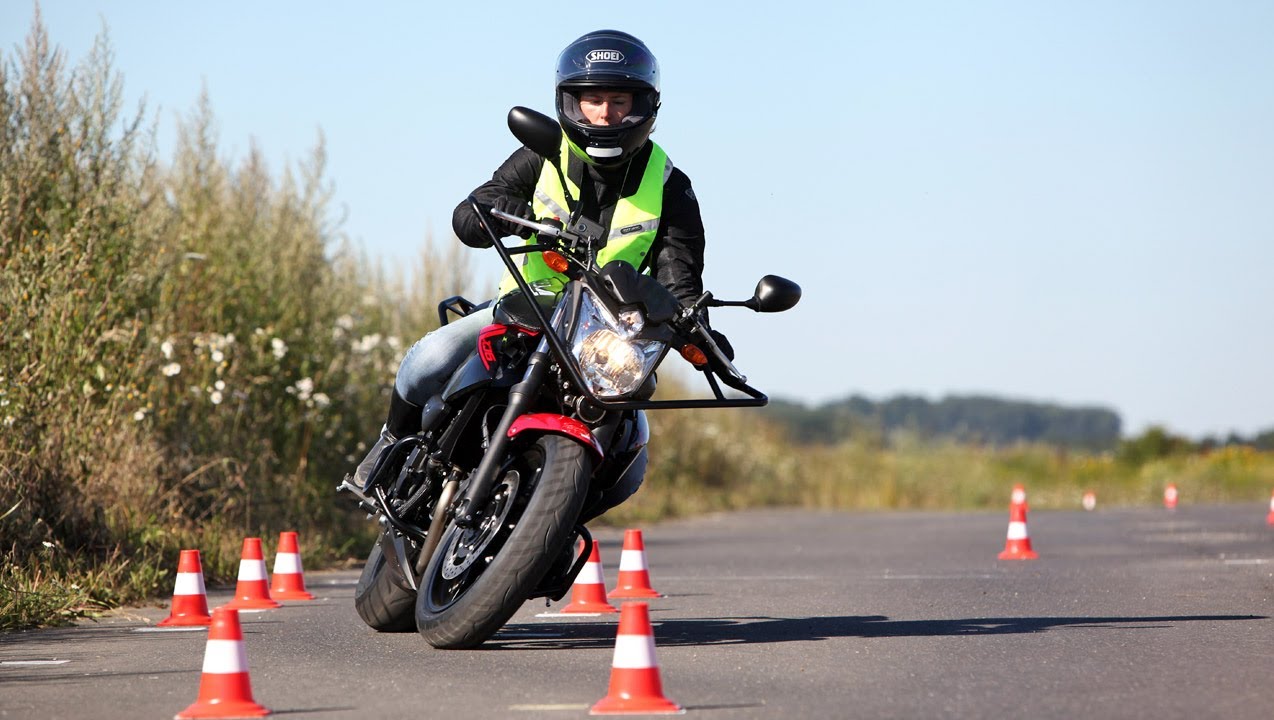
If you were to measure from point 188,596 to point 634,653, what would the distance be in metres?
3.97

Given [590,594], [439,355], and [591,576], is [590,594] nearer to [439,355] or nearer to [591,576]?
[591,576]

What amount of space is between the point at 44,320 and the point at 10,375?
1.69 feet

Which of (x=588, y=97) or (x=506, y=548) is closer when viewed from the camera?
(x=506, y=548)

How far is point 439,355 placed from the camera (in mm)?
7902

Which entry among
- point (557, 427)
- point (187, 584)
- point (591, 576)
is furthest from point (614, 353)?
point (187, 584)

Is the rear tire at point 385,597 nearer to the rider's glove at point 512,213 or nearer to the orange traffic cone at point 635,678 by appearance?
the rider's glove at point 512,213

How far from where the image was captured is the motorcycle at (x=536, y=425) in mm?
7027

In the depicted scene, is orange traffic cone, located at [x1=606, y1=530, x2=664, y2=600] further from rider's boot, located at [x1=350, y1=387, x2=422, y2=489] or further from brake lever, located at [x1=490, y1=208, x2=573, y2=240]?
brake lever, located at [x1=490, y1=208, x2=573, y2=240]

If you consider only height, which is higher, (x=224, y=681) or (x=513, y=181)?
(x=513, y=181)

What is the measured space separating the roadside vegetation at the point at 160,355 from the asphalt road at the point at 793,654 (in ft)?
2.70

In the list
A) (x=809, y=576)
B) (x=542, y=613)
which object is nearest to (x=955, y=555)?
(x=809, y=576)

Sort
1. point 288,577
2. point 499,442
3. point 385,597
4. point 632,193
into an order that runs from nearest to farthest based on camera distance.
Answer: point 499,442 → point 632,193 → point 385,597 → point 288,577

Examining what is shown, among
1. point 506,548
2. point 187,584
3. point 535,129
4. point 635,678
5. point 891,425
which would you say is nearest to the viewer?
point 635,678

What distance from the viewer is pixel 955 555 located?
606 inches
